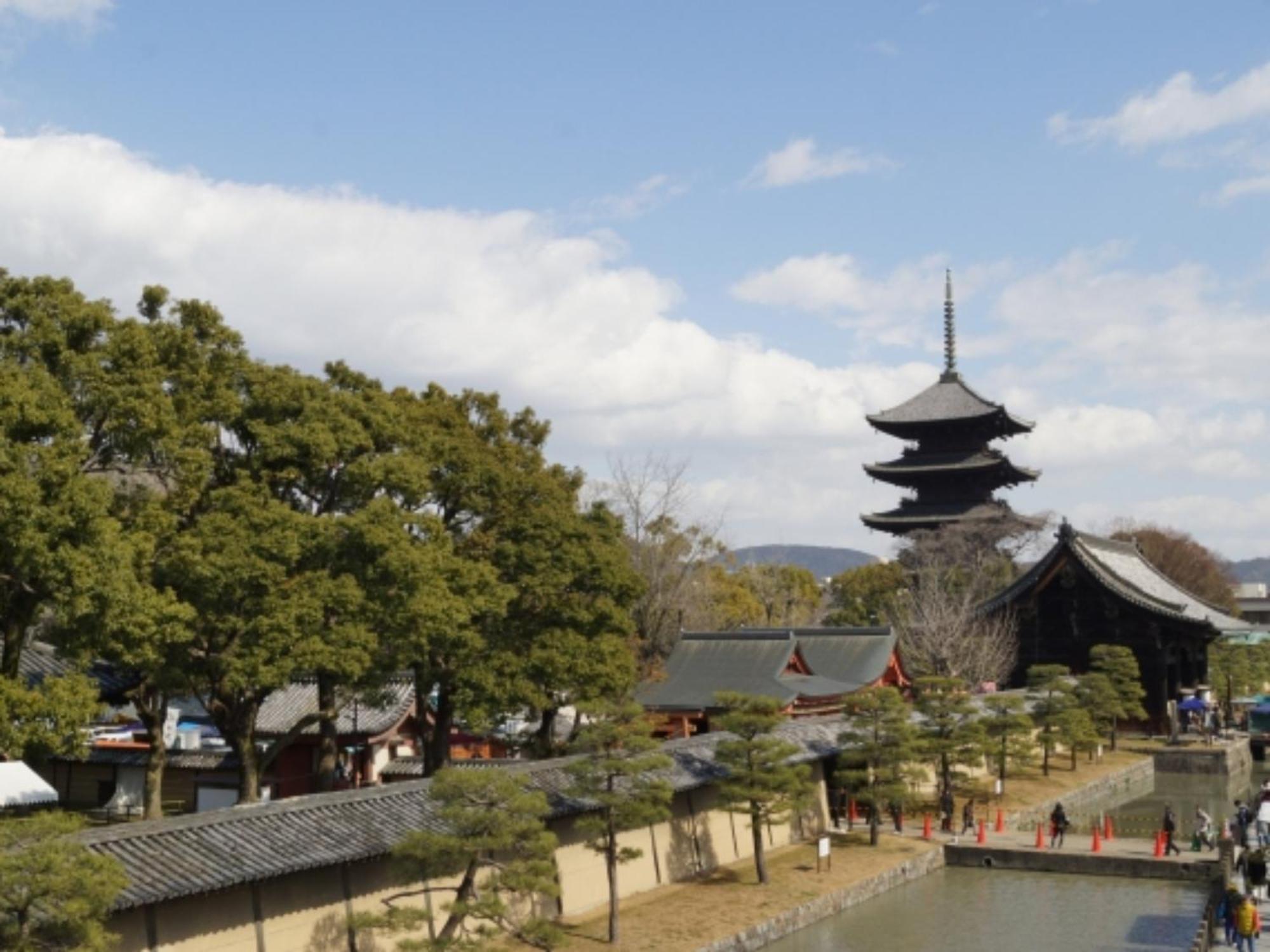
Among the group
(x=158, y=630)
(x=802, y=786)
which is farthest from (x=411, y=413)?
(x=802, y=786)

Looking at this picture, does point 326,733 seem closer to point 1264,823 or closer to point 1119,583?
point 1264,823

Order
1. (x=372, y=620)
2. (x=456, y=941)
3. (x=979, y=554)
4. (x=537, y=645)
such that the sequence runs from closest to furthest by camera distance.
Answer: (x=456, y=941)
(x=372, y=620)
(x=537, y=645)
(x=979, y=554)

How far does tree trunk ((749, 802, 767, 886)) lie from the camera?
95.6 feet

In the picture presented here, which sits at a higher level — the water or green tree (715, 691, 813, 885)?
green tree (715, 691, 813, 885)

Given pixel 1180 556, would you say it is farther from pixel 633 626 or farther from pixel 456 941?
pixel 456 941

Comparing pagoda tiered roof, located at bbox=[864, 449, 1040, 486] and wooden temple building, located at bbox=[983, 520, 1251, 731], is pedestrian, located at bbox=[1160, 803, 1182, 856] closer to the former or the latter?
wooden temple building, located at bbox=[983, 520, 1251, 731]

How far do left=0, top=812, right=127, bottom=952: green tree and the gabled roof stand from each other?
5426 centimetres

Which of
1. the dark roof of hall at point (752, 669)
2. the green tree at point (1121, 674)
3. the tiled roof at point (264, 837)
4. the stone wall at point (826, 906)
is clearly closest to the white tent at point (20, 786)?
the tiled roof at point (264, 837)

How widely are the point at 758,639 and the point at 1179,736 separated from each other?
24203 millimetres

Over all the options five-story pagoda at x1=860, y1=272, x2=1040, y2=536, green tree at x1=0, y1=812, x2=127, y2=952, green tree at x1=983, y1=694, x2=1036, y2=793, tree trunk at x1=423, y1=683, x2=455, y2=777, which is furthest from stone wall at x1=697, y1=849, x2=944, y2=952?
five-story pagoda at x1=860, y1=272, x2=1040, y2=536

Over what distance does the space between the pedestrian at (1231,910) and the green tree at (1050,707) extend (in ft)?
71.2

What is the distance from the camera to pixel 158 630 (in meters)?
24.2

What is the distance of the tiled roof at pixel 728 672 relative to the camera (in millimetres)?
45125

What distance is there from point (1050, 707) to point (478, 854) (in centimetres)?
3267
